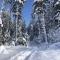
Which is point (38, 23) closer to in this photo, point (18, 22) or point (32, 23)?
point (32, 23)

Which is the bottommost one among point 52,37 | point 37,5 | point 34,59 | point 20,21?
point 34,59

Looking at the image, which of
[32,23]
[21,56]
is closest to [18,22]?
[32,23]

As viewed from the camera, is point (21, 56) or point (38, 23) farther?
point (38, 23)

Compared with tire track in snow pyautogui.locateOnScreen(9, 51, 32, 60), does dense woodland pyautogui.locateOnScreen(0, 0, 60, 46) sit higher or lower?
higher

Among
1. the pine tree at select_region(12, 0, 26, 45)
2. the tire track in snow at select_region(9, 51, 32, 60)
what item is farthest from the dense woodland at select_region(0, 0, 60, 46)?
the tire track in snow at select_region(9, 51, 32, 60)

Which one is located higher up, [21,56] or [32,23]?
[32,23]

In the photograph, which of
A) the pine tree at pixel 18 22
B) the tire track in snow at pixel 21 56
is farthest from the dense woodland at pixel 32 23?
the tire track in snow at pixel 21 56

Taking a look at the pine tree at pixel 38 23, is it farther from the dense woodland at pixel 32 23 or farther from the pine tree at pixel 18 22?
the pine tree at pixel 18 22

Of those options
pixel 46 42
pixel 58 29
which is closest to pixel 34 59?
pixel 46 42

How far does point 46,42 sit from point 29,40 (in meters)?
0.32

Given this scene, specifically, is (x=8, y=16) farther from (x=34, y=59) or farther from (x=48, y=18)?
(x=34, y=59)

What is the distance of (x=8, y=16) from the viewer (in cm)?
321

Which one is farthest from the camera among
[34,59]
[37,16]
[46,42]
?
[37,16]

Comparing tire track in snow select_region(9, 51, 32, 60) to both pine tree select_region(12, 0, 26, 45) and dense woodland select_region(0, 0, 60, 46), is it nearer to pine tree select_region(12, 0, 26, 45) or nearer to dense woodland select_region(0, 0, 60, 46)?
dense woodland select_region(0, 0, 60, 46)
